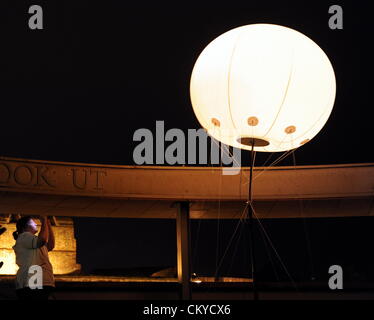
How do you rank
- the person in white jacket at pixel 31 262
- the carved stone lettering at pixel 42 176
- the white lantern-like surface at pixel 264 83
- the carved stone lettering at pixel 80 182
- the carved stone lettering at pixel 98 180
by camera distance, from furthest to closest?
the carved stone lettering at pixel 98 180, the carved stone lettering at pixel 80 182, the carved stone lettering at pixel 42 176, the white lantern-like surface at pixel 264 83, the person in white jacket at pixel 31 262

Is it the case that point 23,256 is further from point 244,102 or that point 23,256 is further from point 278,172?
point 278,172

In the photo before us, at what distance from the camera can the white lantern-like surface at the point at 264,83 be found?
7.59 m

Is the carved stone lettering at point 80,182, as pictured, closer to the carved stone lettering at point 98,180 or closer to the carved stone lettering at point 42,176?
the carved stone lettering at point 98,180

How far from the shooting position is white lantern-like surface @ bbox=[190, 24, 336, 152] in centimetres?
759

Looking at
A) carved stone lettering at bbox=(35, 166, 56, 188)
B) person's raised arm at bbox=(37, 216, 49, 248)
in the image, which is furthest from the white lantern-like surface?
carved stone lettering at bbox=(35, 166, 56, 188)

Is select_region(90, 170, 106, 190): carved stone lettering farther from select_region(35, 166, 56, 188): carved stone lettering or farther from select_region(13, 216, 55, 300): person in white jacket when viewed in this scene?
select_region(13, 216, 55, 300): person in white jacket

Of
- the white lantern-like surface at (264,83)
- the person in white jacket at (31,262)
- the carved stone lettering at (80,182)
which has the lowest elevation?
the person in white jacket at (31,262)

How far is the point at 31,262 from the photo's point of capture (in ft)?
24.8

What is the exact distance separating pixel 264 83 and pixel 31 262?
3.19 m

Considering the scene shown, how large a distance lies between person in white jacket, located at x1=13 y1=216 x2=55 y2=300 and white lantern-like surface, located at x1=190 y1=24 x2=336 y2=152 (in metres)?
2.38

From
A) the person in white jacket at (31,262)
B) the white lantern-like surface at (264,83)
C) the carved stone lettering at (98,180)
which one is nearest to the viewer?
the person in white jacket at (31,262)

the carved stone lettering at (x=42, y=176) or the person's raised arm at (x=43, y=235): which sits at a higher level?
the carved stone lettering at (x=42, y=176)

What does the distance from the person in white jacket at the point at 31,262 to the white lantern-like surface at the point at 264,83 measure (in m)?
2.38

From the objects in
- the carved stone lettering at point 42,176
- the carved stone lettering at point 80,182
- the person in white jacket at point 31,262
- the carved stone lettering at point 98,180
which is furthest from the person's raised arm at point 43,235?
the carved stone lettering at point 98,180
